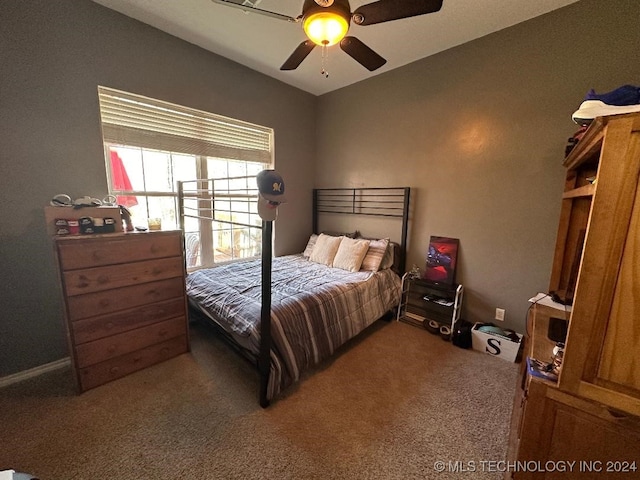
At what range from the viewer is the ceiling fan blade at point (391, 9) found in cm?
119

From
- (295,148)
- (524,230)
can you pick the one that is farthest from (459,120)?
(295,148)

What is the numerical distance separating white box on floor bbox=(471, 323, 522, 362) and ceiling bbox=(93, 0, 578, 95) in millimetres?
2535

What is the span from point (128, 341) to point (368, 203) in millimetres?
2682

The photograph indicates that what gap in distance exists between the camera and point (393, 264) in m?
2.83

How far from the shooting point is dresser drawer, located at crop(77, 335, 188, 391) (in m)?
1.65

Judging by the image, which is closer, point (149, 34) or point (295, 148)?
point (149, 34)

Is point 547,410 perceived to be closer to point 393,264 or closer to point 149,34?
point 393,264

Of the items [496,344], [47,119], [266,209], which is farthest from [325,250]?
[47,119]

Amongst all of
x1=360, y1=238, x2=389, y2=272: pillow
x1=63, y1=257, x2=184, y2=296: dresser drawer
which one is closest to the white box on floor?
x1=360, y1=238, x2=389, y2=272: pillow

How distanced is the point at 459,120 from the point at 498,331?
1960 millimetres

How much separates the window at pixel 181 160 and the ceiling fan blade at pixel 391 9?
1.08 meters

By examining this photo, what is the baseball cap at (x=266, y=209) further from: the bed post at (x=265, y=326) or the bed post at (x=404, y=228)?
the bed post at (x=404, y=228)

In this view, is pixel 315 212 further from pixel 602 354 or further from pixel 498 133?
A: pixel 602 354

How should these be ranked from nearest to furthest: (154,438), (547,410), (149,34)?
1. (547,410)
2. (154,438)
3. (149,34)
